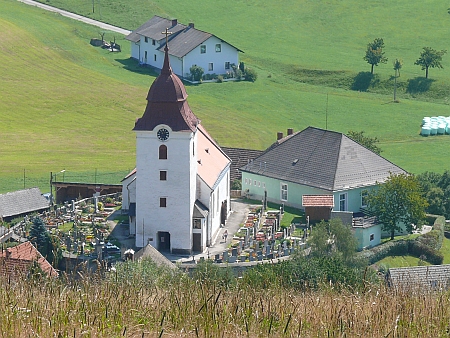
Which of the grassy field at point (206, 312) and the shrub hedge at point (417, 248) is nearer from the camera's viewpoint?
the grassy field at point (206, 312)

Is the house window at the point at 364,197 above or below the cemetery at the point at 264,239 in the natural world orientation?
above

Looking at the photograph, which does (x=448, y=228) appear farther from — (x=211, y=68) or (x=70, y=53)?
(x=70, y=53)

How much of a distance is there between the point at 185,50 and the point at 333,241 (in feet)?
174

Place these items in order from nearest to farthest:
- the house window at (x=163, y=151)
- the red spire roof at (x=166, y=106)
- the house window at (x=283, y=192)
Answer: the red spire roof at (x=166, y=106), the house window at (x=163, y=151), the house window at (x=283, y=192)

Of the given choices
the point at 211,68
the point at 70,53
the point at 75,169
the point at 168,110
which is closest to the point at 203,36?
the point at 211,68

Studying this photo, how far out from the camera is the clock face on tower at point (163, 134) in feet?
155

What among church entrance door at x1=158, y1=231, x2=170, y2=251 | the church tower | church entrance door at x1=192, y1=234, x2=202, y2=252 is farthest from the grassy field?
church entrance door at x1=158, y1=231, x2=170, y2=251

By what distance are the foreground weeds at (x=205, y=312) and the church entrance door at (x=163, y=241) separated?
3340 centimetres

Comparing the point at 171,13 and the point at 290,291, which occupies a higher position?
the point at 171,13

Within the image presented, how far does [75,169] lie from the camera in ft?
233

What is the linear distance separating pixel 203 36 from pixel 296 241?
174ft

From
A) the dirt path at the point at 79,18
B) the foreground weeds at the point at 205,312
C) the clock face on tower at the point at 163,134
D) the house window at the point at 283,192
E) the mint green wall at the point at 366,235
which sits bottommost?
the foreground weeds at the point at 205,312

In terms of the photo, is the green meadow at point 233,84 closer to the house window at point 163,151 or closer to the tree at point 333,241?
the house window at point 163,151

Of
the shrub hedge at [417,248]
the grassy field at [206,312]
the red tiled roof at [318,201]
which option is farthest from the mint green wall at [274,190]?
the grassy field at [206,312]
